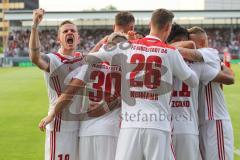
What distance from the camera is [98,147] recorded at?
587 centimetres

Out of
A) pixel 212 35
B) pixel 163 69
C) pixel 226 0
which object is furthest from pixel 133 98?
pixel 226 0

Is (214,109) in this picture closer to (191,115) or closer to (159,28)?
(191,115)

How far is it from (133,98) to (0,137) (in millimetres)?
6910

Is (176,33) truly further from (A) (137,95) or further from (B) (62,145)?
(B) (62,145)

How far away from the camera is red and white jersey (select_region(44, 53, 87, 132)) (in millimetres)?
5977

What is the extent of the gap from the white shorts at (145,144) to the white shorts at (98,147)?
0.56 metres

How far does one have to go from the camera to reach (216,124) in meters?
6.06

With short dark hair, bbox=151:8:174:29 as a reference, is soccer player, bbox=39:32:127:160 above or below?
below

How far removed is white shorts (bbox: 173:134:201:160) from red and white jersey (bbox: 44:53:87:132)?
3.37 ft

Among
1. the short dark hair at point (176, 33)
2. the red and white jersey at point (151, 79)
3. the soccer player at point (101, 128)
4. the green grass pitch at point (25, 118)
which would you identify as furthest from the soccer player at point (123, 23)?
the green grass pitch at point (25, 118)

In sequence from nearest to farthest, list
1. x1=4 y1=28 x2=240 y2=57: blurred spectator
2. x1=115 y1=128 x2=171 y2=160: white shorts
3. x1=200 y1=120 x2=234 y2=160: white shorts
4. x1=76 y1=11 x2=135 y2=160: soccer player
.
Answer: x1=115 y1=128 x2=171 y2=160: white shorts < x1=76 y1=11 x2=135 y2=160: soccer player < x1=200 y1=120 x2=234 y2=160: white shorts < x1=4 y1=28 x2=240 y2=57: blurred spectator

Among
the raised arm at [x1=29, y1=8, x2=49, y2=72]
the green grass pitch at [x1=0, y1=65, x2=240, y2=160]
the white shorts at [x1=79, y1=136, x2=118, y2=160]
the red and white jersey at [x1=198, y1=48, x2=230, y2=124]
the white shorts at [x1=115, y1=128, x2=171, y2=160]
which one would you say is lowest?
the green grass pitch at [x1=0, y1=65, x2=240, y2=160]

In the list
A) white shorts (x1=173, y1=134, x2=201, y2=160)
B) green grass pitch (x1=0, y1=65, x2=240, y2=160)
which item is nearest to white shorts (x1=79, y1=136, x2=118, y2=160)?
white shorts (x1=173, y1=134, x2=201, y2=160)

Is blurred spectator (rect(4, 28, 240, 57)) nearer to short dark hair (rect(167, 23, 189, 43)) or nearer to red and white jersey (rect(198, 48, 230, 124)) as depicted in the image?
red and white jersey (rect(198, 48, 230, 124))
